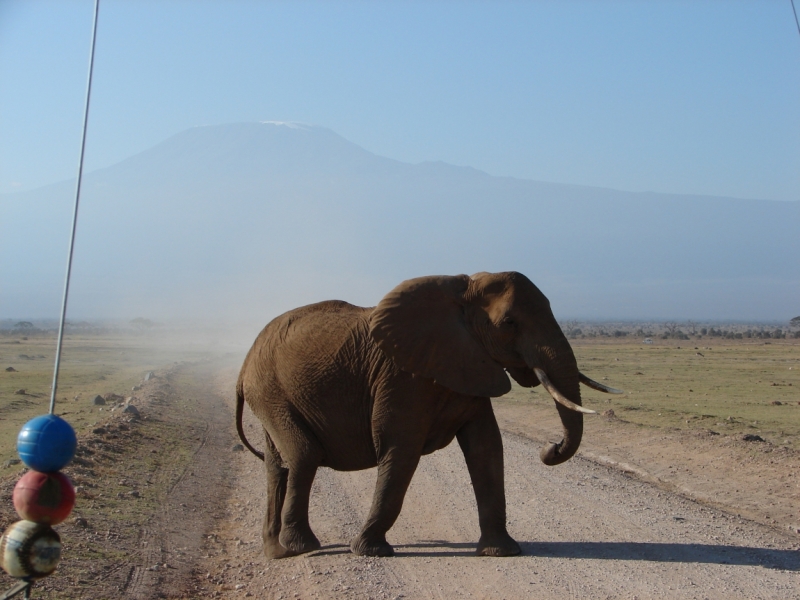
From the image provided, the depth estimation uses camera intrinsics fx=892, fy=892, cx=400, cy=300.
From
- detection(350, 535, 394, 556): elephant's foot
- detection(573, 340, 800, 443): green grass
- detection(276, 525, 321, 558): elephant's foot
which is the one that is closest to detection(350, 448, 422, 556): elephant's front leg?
detection(350, 535, 394, 556): elephant's foot

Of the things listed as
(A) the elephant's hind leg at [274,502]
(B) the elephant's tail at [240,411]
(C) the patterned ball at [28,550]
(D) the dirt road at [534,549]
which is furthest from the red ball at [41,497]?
(B) the elephant's tail at [240,411]

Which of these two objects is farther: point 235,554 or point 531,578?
point 235,554

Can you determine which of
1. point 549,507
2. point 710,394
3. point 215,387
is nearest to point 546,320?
point 549,507

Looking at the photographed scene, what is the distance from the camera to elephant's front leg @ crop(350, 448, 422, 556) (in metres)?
9.72

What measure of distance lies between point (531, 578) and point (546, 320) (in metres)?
2.71

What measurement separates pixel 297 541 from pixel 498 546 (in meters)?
2.31

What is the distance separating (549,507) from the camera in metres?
12.1

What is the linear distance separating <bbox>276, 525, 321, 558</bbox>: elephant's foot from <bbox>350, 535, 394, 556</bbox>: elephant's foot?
0.67 metres

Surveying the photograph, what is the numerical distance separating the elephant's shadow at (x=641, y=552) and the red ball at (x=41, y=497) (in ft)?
15.6

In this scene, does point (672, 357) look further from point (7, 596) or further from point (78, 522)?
point (7, 596)

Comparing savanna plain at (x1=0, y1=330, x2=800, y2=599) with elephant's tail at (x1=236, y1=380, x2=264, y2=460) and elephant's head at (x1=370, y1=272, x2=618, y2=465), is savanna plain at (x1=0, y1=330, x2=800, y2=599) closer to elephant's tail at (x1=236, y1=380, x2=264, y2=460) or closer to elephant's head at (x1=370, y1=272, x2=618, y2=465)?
elephant's tail at (x1=236, y1=380, x2=264, y2=460)

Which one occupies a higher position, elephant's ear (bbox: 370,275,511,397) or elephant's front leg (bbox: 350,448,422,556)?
elephant's ear (bbox: 370,275,511,397)

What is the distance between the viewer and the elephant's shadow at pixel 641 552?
9.19m

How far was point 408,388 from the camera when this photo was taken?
989 centimetres
